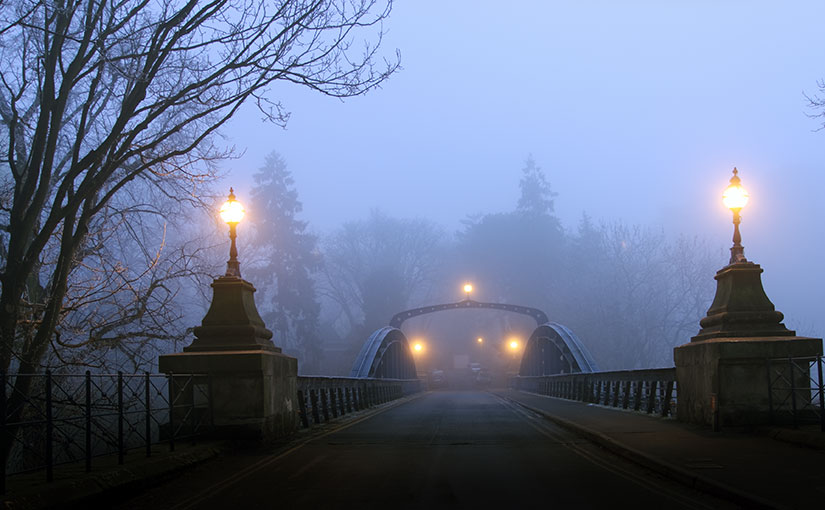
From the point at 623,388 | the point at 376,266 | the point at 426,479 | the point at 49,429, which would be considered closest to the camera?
the point at 49,429

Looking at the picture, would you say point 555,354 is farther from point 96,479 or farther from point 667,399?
point 96,479

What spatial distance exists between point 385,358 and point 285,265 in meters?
31.4

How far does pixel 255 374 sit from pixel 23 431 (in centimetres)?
455

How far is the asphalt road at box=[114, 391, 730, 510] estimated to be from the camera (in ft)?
24.7

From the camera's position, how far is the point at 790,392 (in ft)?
38.4

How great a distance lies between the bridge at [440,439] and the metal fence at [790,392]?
0.9 inches

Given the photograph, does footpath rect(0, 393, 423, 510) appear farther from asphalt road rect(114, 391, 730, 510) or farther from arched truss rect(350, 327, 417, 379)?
arched truss rect(350, 327, 417, 379)

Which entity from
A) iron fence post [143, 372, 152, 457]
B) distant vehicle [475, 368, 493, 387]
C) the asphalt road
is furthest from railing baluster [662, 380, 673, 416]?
distant vehicle [475, 368, 493, 387]

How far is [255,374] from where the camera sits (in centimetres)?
1218

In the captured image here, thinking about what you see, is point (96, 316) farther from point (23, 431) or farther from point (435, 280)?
point (435, 280)

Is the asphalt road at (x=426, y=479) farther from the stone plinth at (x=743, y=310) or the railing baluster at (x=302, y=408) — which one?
the stone plinth at (x=743, y=310)

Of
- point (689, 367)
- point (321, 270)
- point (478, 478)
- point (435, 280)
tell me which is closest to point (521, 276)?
point (435, 280)

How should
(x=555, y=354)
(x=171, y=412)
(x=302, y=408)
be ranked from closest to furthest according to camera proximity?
1. (x=171, y=412)
2. (x=302, y=408)
3. (x=555, y=354)

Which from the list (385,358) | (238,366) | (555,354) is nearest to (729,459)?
(238,366)
